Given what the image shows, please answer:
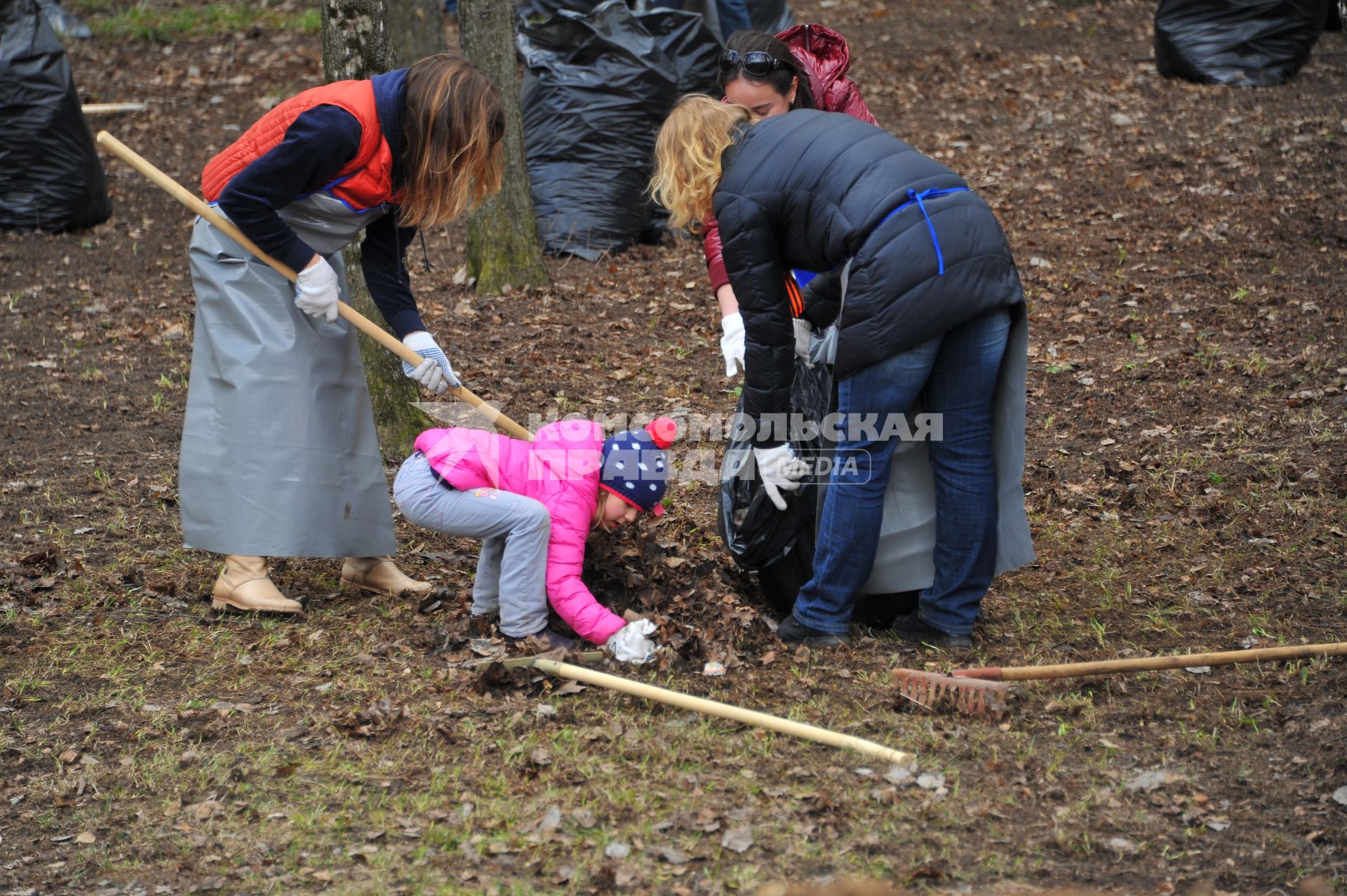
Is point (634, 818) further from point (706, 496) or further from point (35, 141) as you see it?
point (35, 141)

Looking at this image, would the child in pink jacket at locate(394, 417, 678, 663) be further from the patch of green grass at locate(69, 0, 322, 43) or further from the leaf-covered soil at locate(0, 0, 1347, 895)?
the patch of green grass at locate(69, 0, 322, 43)

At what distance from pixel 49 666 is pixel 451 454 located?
142 cm

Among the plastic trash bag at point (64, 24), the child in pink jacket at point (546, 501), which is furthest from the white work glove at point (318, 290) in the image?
the plastic trash bag at point (64, 24)

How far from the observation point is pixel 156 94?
11062 millimetres

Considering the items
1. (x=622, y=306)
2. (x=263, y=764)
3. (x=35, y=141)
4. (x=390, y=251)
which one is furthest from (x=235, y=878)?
(x=35, y=141)

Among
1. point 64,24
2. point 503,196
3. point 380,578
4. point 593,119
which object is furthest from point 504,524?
point 64,24

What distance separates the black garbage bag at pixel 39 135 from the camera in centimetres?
779

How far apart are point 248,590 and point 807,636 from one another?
1811 mm

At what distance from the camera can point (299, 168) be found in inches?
136

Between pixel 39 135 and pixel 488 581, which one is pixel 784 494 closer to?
pixel 488 581

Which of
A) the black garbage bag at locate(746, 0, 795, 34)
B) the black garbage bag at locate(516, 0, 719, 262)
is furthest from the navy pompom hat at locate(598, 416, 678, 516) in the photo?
the black garbage bag at locate(746, 0, 795, 34)

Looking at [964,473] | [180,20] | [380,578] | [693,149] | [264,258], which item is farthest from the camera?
[180,20]

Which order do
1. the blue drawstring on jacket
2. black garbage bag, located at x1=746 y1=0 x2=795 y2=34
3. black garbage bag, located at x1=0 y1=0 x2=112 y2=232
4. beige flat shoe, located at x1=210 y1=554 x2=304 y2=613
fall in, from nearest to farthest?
1. the blue drawstring on jacket
2. beige flat shoe, located at x1=210 y1=554 x2=304 y2=613
3. black garbage bag, located at x1=0 y1=0 x2=112 y2=232
4. black garbage bag, located at x1=746 y1=0 x2=795 y2=34

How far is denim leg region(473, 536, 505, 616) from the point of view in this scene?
3.68m
